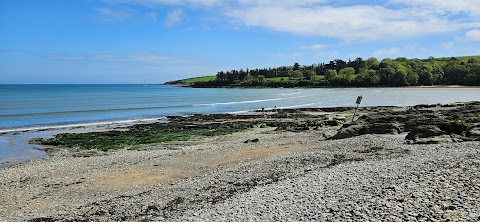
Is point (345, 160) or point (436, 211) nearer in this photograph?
point (436, 211)

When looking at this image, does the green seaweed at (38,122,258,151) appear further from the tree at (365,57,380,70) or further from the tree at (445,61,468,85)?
the tree at (365,57,380,70)

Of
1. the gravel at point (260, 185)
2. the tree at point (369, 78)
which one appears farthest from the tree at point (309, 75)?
the gravel at point (260, 185)

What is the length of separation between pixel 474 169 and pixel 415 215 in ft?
13.3

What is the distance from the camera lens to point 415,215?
7965 mm

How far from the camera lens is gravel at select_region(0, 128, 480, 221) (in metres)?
9.01

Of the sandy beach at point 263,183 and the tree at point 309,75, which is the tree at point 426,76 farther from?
the sandy beach at point 263,183

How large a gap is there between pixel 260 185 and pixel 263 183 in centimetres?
27

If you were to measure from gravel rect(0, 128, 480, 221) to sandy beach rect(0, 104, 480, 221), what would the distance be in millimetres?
36

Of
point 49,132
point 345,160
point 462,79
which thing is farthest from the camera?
point 462,79

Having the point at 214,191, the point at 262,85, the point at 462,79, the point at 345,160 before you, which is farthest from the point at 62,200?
the point at 262,85

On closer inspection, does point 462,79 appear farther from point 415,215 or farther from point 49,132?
point 415,215

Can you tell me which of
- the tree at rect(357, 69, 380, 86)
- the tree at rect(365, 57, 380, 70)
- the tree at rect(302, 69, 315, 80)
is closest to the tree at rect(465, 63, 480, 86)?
the tree at rect(357, 69, 380, 86)

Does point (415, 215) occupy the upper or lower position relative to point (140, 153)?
upper

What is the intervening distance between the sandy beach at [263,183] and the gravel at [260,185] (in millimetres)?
36
